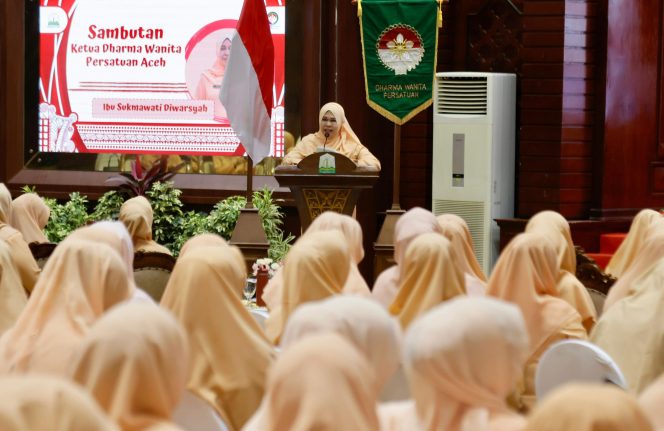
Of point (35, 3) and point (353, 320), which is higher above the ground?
point (35, 3)

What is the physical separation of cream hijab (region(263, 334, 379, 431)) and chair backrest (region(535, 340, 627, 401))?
2448mm

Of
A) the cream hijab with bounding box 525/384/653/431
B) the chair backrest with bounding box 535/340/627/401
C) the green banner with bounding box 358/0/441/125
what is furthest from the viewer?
the green banner with bounding box 358/0/441/125

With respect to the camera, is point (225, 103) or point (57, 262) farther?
point (225, 103)

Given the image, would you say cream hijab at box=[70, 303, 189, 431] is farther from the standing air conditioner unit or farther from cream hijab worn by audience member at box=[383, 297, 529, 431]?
the standing air conditioner unit

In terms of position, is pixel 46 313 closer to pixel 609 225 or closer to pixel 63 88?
pixel 609 225

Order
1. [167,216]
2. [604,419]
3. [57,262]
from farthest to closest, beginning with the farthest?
1. [167,216]
2. [57,262]
3. [604,419]

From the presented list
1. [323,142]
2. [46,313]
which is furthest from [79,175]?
[46,313]

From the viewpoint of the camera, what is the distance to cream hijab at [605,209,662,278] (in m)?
7.63

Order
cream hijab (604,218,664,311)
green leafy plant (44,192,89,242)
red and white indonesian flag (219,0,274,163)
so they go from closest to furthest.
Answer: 1. cream hijab (604,218,664,311)
2. red and white indonesian flag (219,0,274,163)
3. green leafy plant (44,192,89,242)

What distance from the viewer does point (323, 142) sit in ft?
32.0

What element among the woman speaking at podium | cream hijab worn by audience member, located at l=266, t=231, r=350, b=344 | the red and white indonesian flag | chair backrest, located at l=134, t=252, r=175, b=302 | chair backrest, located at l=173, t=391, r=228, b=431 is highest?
the red and white indonesian flag

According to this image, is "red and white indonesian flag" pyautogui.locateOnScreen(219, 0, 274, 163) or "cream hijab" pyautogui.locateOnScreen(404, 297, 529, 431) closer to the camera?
"cream hijab" pyautogui.locateOnScreen(404, 297, 529, 431)

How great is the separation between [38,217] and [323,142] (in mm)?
2253

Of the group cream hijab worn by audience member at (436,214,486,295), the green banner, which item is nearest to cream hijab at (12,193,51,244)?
the green banner
